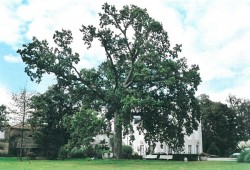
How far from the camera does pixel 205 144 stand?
2808 inches

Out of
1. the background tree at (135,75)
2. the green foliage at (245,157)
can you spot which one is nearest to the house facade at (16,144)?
the background tree at (135,75)

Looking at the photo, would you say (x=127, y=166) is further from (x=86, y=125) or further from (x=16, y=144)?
(x=16, y=144)

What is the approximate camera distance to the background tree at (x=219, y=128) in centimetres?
6938

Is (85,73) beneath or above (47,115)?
above

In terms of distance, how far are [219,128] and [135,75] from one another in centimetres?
3716

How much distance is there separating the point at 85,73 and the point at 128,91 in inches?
212

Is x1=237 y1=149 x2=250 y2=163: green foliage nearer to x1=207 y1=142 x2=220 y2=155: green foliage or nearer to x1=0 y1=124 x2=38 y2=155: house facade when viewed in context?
x1=207 y1=142 x2=220 y2=155: green foliage

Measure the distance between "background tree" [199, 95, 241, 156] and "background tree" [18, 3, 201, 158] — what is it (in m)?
30.4

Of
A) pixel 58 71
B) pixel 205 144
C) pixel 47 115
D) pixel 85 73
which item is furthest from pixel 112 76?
pixel 205 144

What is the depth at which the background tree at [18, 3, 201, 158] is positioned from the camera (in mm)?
37531

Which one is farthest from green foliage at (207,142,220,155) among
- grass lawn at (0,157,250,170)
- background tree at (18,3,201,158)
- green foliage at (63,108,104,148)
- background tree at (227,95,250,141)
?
green foliage at (63,108,104,148)

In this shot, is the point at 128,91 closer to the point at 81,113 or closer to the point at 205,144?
the point at 81,113

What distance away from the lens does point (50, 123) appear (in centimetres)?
5406

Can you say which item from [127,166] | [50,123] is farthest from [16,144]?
[127,166]
